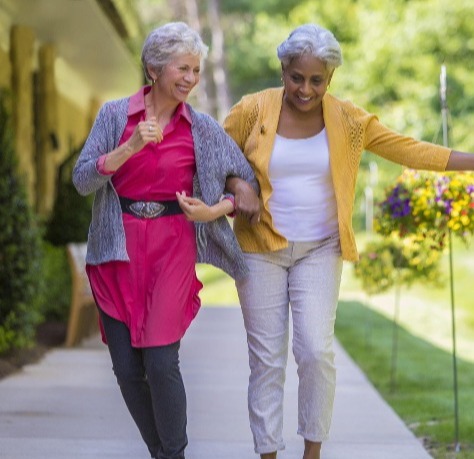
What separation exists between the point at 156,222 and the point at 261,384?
32.7 inches

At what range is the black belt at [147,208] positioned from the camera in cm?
521

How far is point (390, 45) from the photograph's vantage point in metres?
27.3

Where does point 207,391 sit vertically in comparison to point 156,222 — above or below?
below

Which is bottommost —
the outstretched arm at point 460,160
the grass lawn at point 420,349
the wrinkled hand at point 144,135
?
the grass lawn at point 420,349

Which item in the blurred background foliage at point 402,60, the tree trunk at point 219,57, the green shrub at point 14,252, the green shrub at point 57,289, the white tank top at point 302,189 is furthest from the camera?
the tree trunk at point 219,57

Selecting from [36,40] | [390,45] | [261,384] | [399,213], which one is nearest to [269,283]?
[261,384]

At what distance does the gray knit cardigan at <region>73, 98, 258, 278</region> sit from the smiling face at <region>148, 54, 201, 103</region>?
7.5 inches

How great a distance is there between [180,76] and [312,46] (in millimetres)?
524

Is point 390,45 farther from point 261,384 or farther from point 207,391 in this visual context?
point 261,384

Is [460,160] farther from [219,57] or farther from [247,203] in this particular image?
[219,57]

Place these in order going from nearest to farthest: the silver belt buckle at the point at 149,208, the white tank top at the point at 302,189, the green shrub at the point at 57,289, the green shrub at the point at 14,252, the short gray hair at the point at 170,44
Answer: the short gray hair at the point at 170,44 → the silver belt buckle at the point at 149,208 → the white tank top at the point at 302,189 → the green shrub at the point at 14,252 → the green shrub at the point at 57,289

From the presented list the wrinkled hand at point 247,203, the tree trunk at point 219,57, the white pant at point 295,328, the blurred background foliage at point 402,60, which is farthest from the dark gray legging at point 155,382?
Answer: the tree trunk at point 219,57

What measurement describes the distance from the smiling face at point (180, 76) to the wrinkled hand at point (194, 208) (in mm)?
372

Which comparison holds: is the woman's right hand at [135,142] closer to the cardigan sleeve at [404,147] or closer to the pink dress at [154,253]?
the pink dress at [154,253]
